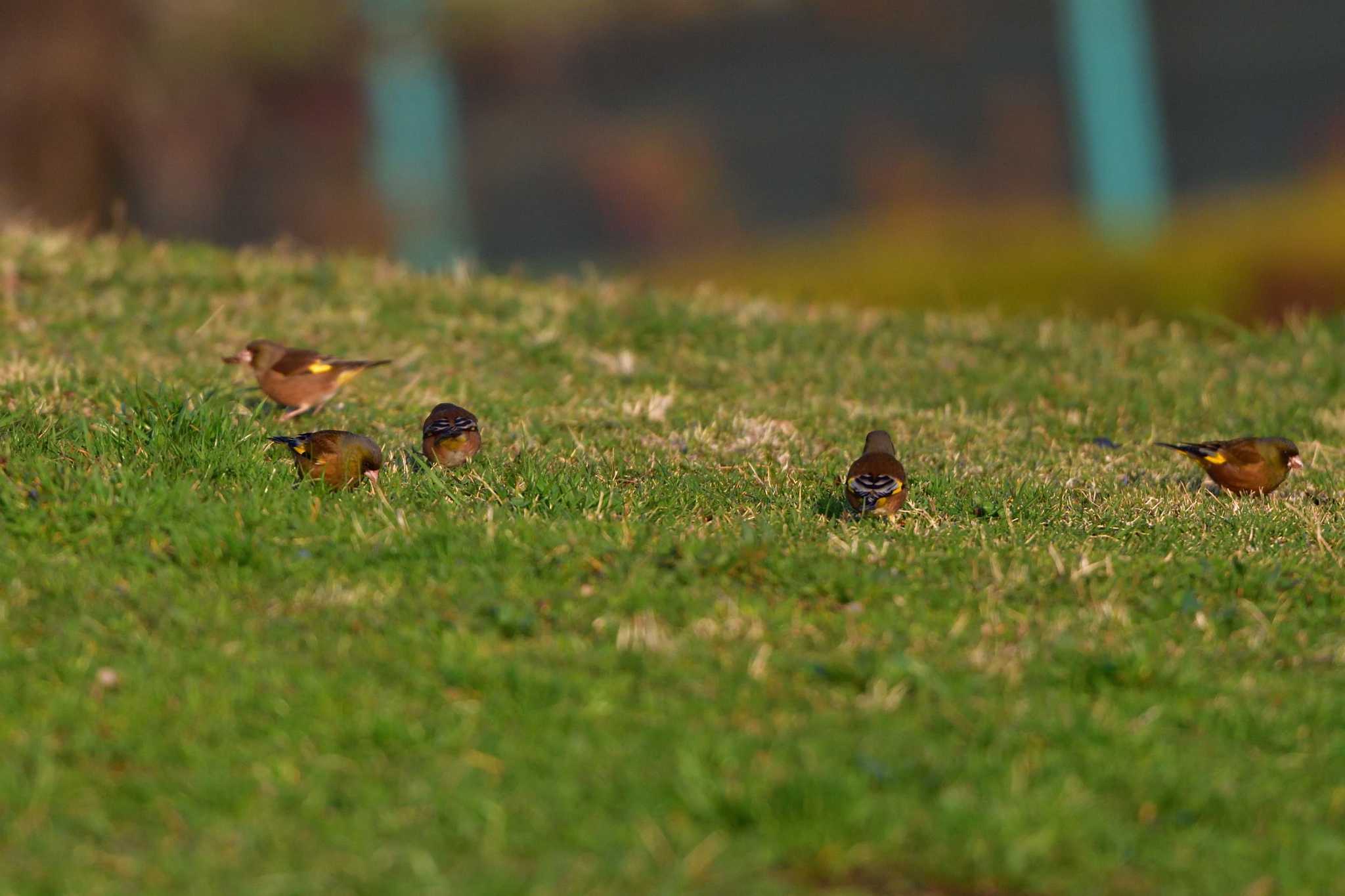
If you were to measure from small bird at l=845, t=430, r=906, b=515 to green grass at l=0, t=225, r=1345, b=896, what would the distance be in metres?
0.15

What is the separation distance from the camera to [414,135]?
21469mm

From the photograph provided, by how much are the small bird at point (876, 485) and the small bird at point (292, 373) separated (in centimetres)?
296

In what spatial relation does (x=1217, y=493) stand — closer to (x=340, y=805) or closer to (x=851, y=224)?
(x=340, y=805)

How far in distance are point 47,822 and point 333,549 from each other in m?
1.95

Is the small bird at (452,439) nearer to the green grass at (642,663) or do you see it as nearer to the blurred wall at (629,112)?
the green grass at (642,663)

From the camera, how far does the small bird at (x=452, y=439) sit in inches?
310

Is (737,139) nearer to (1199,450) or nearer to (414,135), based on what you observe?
(414,135)

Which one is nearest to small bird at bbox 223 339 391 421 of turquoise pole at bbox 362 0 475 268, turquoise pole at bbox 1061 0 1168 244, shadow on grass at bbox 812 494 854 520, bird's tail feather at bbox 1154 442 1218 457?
shadow on grass at bbox 812 494 854 520

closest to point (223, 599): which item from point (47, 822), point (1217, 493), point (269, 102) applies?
point (47, 822)

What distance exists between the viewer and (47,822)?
4.39 metres

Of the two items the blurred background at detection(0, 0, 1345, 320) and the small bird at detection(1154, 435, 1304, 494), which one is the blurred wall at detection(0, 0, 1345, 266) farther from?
the small bird at detection(1154, 435, 1304, 494)

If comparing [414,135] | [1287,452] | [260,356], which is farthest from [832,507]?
[414,135]

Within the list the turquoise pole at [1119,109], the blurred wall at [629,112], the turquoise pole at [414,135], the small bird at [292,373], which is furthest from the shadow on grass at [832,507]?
the turquoise pole at [414,135]

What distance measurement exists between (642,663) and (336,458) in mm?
2352
